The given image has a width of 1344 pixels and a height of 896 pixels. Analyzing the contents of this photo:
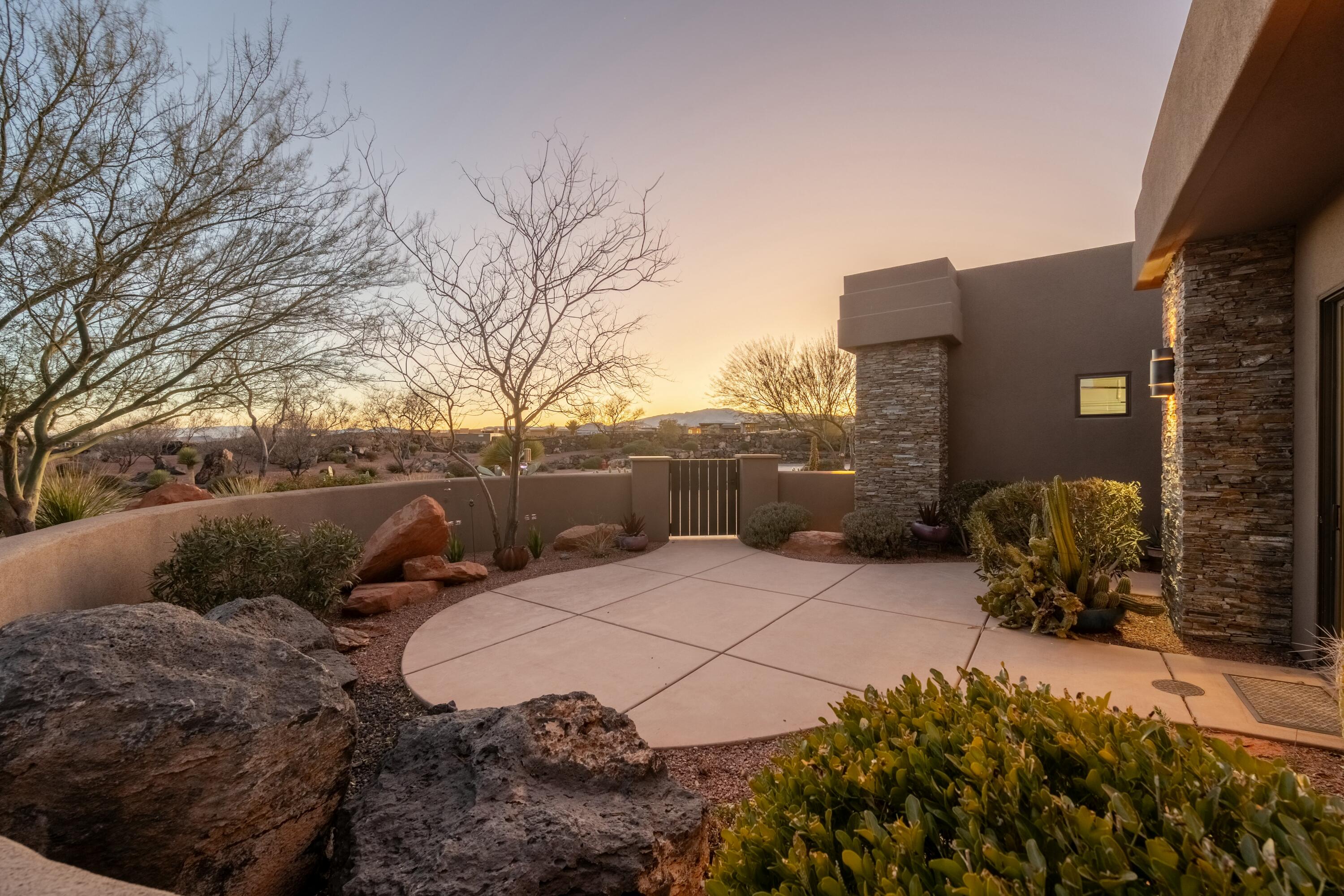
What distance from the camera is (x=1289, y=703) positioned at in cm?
341

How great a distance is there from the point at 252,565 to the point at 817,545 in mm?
6737

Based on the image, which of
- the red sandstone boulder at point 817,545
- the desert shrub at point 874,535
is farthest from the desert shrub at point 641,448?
the desert shrub at point 874,535

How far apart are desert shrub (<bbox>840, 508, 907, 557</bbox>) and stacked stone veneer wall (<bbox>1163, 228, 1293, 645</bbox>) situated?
3.44m

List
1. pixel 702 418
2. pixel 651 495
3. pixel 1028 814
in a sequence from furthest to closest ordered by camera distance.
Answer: pixel 702 418 < pixel 651 495 < pixel 1028 814

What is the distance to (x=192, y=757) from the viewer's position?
1.79m

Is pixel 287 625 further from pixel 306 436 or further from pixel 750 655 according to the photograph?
pixel 306 436

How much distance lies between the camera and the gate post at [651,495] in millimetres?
9492

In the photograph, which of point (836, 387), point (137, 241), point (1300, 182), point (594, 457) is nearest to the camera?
point (1300, 182)

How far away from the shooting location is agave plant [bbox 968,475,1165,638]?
15.6ft

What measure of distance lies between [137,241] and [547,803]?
762 cm

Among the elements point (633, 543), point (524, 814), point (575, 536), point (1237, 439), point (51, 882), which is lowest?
point (633, 543)

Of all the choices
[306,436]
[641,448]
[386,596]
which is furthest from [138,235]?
[641,448]

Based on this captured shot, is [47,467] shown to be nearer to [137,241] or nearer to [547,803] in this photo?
[137,241]

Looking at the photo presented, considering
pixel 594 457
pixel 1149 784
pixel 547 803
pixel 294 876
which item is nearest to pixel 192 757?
pixel 294 876
